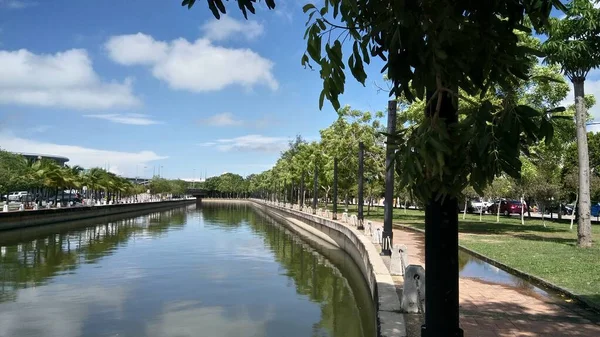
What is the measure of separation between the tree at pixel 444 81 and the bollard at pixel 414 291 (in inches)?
208

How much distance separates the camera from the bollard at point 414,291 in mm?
8352

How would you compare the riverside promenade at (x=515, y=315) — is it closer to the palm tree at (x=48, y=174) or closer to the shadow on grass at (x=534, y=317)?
the shadow on grass at (x=534, y=317)

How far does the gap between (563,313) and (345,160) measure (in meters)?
37.2

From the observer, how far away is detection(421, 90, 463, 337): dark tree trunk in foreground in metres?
3.11

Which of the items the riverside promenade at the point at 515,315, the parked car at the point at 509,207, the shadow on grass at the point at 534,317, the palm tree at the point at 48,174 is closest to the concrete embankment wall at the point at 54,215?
the palm tree at the point at 48,174

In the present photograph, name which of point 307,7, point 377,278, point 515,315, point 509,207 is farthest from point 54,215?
point 307,7

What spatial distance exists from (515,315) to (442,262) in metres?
6.25

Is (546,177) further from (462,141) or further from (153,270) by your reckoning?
(462,141)

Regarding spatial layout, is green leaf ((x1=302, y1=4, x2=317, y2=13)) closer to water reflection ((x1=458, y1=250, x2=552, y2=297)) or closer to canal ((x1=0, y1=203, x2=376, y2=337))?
canal ((x1=0, y1=203, x2=376, y2=337))

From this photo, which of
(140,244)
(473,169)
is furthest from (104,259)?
(473,169)

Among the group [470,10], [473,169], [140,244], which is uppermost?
[470,10]

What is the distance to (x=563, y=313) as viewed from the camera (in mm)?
8531

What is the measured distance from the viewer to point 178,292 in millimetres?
15742

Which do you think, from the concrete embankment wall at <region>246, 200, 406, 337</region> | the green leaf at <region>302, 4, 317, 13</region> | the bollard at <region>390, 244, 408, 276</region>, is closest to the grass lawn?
the bollard at <region>390, 244, 408, 276</region>
